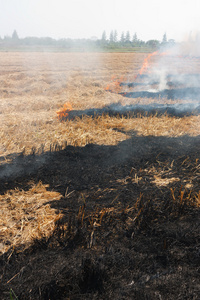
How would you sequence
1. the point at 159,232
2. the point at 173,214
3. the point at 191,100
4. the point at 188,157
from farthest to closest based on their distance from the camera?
the point at 191,100
the point at 188,157
the point at 173,214
the point at 159,232

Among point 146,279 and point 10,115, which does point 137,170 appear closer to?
point 146,279

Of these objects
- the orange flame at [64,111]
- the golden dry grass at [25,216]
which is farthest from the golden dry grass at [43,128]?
the orange flame at [64,111]

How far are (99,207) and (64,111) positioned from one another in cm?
686

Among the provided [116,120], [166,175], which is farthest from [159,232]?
[116,120]

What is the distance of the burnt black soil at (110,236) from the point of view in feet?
8.09

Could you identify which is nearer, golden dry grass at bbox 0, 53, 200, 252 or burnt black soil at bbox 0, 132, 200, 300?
burnt black soil at bbox 0, 132, 200, 300

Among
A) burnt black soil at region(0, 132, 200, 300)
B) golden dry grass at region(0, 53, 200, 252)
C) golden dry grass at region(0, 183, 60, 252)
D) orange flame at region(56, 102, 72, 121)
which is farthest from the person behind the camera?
orange flame at region(56, 102, 72, 121)

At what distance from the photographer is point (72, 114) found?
966 cm

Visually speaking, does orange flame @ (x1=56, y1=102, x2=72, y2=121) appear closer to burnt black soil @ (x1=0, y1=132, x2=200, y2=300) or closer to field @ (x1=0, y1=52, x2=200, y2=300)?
field @ (x1=0, y1=52, x2=200, y2=300)

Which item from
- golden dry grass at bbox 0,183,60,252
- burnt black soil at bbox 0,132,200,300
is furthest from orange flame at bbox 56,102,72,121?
golden dry grass at bbox 0,183,60,252

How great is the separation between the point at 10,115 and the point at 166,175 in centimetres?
740

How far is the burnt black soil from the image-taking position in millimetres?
2467

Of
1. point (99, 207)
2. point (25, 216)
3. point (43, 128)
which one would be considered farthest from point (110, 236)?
point (43, 128)

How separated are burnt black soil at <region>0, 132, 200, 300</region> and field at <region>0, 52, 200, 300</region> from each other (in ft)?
0.05
